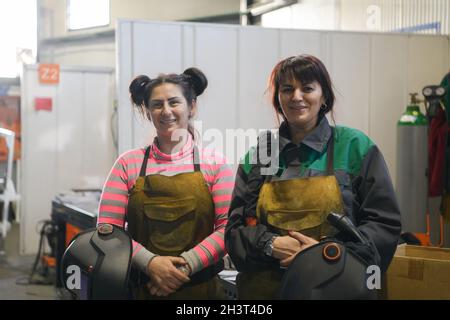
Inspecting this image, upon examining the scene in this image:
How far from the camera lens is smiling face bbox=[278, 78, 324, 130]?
1.25 m

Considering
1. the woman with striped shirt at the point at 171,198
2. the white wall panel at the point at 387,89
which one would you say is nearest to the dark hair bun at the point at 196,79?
the woman with striped shirt at the point at 171,198

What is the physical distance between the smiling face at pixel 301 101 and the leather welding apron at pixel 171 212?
0.77 ft

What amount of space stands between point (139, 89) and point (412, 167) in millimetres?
1488

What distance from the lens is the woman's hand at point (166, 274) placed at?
1320 millimetres

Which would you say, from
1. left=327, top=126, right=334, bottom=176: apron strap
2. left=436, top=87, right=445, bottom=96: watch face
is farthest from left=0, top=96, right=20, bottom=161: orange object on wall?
left=327, top=126, right=334, bottom=176: apron strap

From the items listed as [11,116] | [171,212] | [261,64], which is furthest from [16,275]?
[171,212]

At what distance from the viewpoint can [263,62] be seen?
1867 millimetres

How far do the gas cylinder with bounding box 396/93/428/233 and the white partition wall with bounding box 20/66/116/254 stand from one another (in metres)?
2.20

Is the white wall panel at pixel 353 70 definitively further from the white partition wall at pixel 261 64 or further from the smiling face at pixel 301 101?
the smiling face at pixel 301 101

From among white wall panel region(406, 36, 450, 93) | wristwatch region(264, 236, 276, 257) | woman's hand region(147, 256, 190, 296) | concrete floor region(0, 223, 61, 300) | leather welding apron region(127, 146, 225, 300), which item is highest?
white wall panel region(406, 36, 450, 93)

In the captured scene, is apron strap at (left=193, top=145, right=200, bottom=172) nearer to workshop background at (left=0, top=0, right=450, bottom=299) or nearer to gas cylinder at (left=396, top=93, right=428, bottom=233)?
workshop background at (left=0, top=0, right=450, bottom=299)

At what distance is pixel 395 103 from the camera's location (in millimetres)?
2240

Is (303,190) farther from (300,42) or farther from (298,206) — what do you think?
(300,42)
